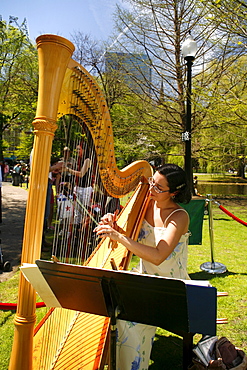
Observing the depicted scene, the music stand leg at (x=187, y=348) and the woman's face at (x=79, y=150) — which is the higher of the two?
the woman's face at (x=79, y=150)

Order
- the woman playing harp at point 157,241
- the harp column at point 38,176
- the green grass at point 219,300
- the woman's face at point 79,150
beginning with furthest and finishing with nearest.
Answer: the woman's face at point 79,150
the green grass at point 219,300
the woman playing harp at point 157,241
the harp column at point 38,176

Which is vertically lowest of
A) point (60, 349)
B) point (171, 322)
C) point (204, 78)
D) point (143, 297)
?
point (60, 349)

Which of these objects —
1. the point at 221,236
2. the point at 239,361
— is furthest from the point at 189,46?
the point at 239,361

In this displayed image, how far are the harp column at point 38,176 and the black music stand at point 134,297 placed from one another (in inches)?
7.4

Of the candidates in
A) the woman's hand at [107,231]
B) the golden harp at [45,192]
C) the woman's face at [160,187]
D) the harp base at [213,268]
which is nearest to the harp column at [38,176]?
the golden harp at [45,192]

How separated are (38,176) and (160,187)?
1035 millimetres

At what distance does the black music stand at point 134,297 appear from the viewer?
1.31 m

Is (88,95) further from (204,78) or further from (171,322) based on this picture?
(204,78)

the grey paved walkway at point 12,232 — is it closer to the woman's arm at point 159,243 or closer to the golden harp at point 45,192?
the golden harp at point 45,192

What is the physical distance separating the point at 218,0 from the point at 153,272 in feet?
13.4

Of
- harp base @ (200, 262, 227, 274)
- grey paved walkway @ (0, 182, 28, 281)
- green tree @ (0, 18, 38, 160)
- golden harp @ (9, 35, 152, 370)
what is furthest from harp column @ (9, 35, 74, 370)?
green tree @ (0, 18, 38, 160)

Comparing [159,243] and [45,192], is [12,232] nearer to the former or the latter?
[159,243]

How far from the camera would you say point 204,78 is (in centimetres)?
1091

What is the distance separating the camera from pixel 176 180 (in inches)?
93.4
